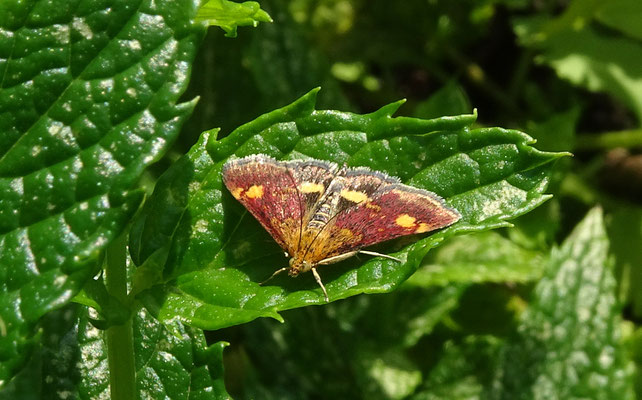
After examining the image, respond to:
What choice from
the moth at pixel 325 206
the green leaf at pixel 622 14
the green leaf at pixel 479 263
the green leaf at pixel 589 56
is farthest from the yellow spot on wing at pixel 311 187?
the green leaf at pixel 622 14

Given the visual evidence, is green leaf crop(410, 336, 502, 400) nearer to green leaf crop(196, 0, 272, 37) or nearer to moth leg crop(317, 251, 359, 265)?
moth leg crop(317, 251, 359, 265)

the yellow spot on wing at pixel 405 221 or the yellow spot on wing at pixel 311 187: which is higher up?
the yellow spot on wing at pixel 311 187

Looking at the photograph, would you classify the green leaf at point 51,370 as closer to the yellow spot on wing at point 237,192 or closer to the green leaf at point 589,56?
the yellow spot on wing at point 237,192

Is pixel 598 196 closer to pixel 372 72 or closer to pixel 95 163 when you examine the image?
pixel 372 72

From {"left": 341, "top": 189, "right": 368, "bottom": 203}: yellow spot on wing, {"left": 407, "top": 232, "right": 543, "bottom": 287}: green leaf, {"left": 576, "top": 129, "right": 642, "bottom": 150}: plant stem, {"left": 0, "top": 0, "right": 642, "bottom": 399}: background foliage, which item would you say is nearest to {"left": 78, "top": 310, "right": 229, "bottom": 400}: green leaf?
{"left": 0, "top": 0, "right": 642, "bottom": 399}: background foliage

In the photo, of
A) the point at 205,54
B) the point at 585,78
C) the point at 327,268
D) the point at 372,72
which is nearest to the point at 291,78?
the point at 205,54
